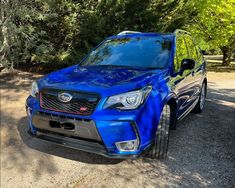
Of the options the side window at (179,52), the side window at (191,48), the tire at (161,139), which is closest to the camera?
the tire at (161,139)

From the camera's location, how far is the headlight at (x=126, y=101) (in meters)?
3.37

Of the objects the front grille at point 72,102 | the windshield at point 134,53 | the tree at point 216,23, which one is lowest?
the tree at point 216,23

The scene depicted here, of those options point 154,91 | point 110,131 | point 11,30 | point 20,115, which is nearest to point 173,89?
point 154,91

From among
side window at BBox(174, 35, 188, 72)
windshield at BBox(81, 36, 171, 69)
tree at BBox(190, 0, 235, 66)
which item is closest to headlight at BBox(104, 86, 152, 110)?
windshield at BBox(81, 36, 171, 69)

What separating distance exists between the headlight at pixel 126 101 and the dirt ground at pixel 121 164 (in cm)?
93

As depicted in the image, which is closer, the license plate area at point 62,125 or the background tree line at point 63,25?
the license plate area at point 62,125

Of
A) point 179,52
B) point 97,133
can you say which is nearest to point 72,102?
point 97,133

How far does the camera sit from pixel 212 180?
358 cm

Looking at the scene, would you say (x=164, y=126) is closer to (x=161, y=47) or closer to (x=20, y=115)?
(x=161, y=47)

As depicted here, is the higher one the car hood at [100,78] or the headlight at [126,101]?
the car hood at [100,78]

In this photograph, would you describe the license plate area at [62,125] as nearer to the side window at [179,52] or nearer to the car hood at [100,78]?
the car hood at [100,78]

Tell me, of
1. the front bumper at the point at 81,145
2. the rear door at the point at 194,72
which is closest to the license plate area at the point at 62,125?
the front bumper at the point at 81,145

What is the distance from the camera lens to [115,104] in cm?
338

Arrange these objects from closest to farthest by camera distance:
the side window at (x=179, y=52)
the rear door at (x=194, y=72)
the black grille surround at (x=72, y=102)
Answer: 1. the black grille surround at (x=72, y=102)
2. the side window at (x=179, y=52)
3. the rear door at (x=194, y=72)
